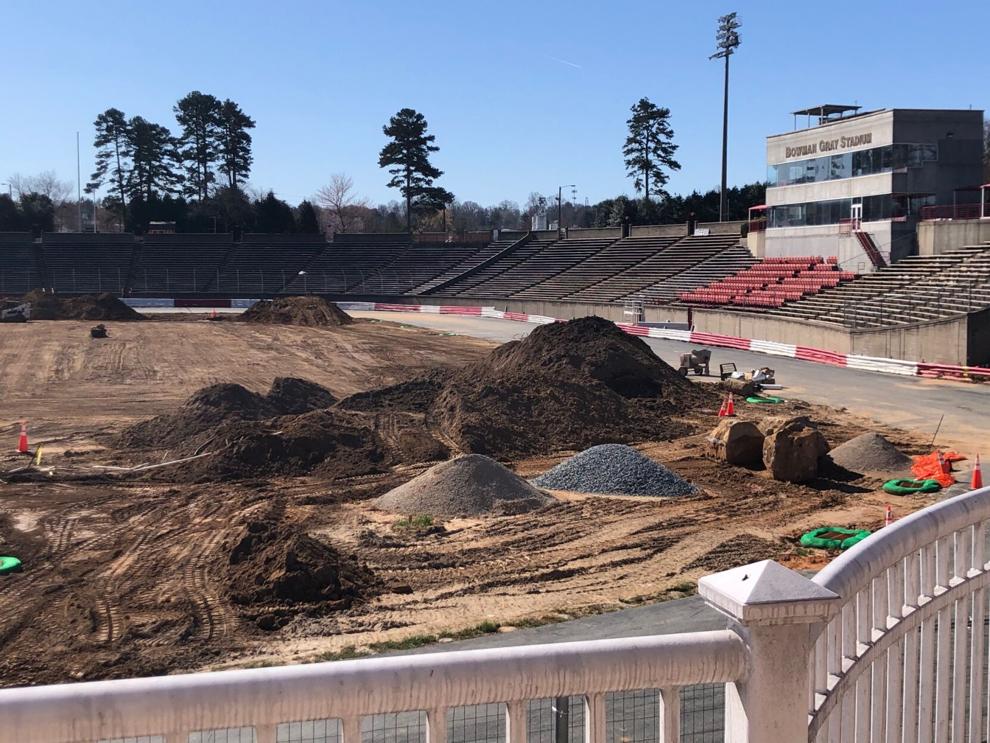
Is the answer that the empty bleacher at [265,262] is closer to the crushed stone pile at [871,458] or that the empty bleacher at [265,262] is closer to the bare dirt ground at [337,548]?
the bare dirt ground at [337,548]

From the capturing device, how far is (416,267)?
9488cm

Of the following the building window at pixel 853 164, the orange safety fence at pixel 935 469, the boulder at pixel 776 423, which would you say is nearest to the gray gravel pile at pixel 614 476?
the boulder at pixel 776 423

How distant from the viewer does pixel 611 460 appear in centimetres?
2106

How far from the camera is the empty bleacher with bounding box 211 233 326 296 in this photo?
9356cm

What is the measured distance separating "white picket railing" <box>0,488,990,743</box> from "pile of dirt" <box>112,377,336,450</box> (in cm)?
2103

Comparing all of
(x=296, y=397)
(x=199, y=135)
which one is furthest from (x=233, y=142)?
(x=296, y=397)

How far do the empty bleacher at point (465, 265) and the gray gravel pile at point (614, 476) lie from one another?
68.9 metres

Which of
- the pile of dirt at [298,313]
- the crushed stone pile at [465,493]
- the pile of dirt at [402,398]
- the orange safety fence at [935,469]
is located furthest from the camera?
the pile of dirt at [298,313]

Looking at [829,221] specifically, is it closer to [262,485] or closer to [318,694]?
[262,485]

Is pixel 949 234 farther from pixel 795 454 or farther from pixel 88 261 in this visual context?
pixel 88 261

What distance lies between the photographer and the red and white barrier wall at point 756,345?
3766cm

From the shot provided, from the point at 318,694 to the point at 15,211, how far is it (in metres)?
118

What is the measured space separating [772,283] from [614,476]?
40832 mm

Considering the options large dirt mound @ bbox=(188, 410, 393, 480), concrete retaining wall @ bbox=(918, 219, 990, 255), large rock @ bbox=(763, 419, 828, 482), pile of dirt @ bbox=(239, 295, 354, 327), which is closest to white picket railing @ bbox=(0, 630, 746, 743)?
large rock @ bbox=(763, 419, 828, 482)
